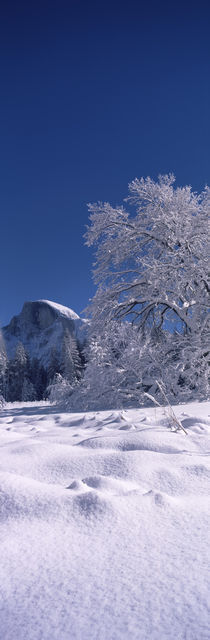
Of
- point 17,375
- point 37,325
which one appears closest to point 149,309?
point 17,375

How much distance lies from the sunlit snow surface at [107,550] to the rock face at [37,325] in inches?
2832

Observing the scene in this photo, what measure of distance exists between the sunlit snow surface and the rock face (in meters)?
71.9

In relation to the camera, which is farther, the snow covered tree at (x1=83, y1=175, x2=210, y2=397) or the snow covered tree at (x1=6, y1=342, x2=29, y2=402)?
the snow covered tree at (x1=6, y1=342, x2=29, y2=402)

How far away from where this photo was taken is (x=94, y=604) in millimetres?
828

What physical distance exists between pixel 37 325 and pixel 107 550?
81.6m

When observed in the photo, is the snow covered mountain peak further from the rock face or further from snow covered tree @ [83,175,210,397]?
snow covered tree @ [83,175,210,397]

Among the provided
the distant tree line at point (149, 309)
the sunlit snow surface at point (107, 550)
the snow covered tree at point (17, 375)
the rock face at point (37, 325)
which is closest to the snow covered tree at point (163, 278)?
the distant tree line at point (149, 309)

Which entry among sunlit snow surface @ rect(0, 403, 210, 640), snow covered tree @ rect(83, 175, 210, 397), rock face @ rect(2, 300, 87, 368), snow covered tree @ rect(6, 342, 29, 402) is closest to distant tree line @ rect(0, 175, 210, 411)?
snow covered tree @ rect(83, 175, 210, 397)

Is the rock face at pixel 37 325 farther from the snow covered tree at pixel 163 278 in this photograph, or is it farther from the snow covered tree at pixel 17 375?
the snow covered tree at pixel 163 278

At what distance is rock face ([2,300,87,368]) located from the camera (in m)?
75.4

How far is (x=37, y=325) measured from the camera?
266ft

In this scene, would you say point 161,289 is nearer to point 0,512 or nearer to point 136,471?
point 136,471

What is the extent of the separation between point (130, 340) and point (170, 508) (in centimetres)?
520

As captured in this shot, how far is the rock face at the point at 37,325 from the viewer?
75.4 metres
